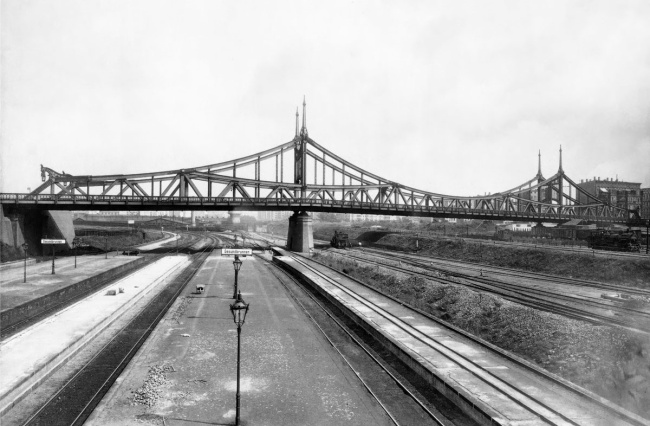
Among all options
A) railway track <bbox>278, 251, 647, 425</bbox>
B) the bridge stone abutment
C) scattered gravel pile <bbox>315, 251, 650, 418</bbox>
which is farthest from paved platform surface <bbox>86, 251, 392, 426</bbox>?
the bridge stone abutment

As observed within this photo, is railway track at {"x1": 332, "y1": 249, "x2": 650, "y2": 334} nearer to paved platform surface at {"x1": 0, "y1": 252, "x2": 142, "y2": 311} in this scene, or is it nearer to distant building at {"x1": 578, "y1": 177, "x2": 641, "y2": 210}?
paved platform surface at {"x1": 0, "y1": 252, "x2": 142, "y2": 311}

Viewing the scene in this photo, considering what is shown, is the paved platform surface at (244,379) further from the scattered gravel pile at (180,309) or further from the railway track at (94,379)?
the railway track at (94,379)

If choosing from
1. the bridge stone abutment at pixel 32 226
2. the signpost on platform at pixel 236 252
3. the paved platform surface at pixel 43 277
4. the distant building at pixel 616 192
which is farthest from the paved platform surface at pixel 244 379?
the distant building at pixel 616 192

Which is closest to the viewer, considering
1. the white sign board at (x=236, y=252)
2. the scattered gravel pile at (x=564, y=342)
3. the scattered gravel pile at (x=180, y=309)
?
the scattered gravel pile at (x=564, y=342)

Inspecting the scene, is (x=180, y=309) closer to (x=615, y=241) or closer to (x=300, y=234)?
(x=300, y=234)

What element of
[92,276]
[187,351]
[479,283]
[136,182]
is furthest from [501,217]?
[187,351]

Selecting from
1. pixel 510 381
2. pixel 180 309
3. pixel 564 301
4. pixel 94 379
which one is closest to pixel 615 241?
pixel 564 301
